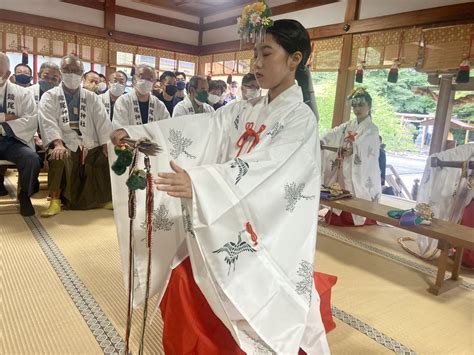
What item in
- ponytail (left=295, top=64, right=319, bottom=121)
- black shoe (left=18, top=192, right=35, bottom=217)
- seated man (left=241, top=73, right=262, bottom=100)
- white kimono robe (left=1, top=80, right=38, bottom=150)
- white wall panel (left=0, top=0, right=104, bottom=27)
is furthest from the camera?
white wall panel (left=0, top=0, right=104, bottom=27)

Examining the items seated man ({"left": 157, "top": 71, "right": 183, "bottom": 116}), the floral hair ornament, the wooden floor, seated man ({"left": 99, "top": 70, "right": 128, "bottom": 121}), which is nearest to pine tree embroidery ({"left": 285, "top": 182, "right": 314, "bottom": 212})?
the floral hair ornament

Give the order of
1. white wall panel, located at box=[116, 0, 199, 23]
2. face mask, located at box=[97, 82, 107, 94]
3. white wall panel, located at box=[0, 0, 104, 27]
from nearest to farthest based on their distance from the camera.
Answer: face mask, located at box=[97, 82, 107, 94]
white wall panel, located at box=[0, 0, 104, 27]
white wall panel, located at box=[116, 0, 199, 23]

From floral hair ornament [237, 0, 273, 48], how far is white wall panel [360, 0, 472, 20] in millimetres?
4169

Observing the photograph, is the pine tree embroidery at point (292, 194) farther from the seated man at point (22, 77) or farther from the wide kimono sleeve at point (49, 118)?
the seated man at point (22, 77)

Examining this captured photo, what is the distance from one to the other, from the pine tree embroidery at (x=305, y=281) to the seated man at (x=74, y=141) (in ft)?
10.5

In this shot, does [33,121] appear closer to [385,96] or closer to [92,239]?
[92,239]

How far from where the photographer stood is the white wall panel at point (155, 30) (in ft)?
28.2

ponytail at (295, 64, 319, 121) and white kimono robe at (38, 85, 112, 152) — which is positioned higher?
ponytail at (295, 64, 319, 121)

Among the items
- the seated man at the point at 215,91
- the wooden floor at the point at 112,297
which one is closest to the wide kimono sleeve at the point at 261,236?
the wooden floor at the point at 112,297

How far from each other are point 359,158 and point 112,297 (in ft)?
10.7

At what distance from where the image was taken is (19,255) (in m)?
2.91

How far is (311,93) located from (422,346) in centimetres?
150

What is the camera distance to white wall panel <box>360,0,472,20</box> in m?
5.01

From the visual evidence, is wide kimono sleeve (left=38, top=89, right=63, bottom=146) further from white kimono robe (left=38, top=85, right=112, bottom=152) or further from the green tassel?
the green tassel
